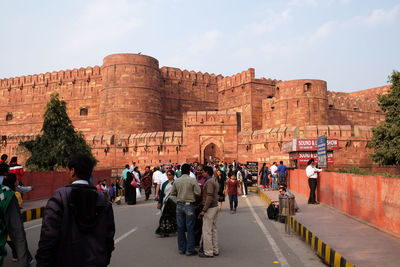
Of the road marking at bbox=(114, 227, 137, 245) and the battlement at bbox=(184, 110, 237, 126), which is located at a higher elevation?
the battlement at bbox=(184, 110, 237, 126)

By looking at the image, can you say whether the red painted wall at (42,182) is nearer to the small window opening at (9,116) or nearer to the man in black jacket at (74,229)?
the man in black jacket at (74,229)

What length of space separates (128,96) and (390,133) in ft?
71.3

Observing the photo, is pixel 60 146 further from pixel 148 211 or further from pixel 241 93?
pixel 241 93

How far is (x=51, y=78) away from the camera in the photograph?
40594mm

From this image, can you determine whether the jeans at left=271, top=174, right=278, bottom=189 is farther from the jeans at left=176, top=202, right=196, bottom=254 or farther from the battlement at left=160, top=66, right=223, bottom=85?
the battlement at left=160, top=66, right=223, bottom=85

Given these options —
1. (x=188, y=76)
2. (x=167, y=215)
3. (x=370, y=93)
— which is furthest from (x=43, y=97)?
(x=167, y=215)

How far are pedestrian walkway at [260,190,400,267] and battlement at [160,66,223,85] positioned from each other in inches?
1249

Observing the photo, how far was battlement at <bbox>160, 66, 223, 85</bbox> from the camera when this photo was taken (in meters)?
39.1

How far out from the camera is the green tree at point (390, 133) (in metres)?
20.0

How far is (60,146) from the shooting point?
827 inches

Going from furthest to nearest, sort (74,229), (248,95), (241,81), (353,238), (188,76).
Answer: (188,76), (241,81), (248,95), (353,238), (74,229)

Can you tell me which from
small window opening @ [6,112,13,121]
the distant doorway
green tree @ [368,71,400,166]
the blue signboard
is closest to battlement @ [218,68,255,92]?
the distant doorway

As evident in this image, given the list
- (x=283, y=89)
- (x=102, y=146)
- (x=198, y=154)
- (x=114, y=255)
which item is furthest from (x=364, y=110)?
(x=114, y=255)

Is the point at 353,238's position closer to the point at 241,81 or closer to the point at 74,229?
the point at 74,229
